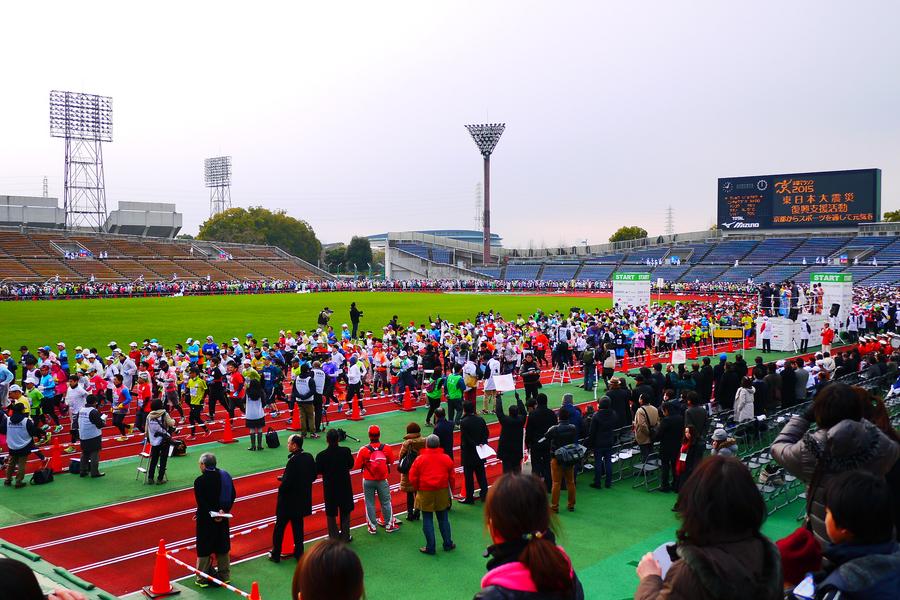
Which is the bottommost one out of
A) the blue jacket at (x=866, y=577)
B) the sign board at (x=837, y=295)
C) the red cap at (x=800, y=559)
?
the red cap at (x=800, y=559)

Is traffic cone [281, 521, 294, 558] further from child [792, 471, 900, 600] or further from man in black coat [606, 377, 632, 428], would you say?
child [792, 471, 900, 600]

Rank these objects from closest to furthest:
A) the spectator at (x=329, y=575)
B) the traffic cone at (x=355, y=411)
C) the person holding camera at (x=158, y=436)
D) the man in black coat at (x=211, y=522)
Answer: the spectator at (x=329, y=575), the man in black coat at (x=211, y=522), the person holding camera at (x=158, y=436), the traffic cone at (x=355, y=411)

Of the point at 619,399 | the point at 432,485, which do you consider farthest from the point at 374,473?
the point at 619,399

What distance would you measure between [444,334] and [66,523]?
1521 cm

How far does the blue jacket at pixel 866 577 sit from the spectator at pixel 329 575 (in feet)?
6.21

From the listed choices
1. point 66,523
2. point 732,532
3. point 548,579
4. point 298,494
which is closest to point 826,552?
point 732,532

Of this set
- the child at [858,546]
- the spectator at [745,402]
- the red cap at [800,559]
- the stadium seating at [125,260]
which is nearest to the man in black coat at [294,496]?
the red cap at [800,559]

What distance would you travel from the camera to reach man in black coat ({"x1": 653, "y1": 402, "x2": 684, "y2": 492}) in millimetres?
10203

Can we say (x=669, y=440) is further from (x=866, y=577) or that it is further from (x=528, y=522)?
→ (x=528, y=522)

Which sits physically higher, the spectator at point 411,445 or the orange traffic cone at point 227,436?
the spectator at point 411,445

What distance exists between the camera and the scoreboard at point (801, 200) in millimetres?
67500

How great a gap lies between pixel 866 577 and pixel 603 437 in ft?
26.1

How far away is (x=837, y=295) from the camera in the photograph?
1158 inches

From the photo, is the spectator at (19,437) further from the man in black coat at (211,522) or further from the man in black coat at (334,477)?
the man in black coat at (334,477)
